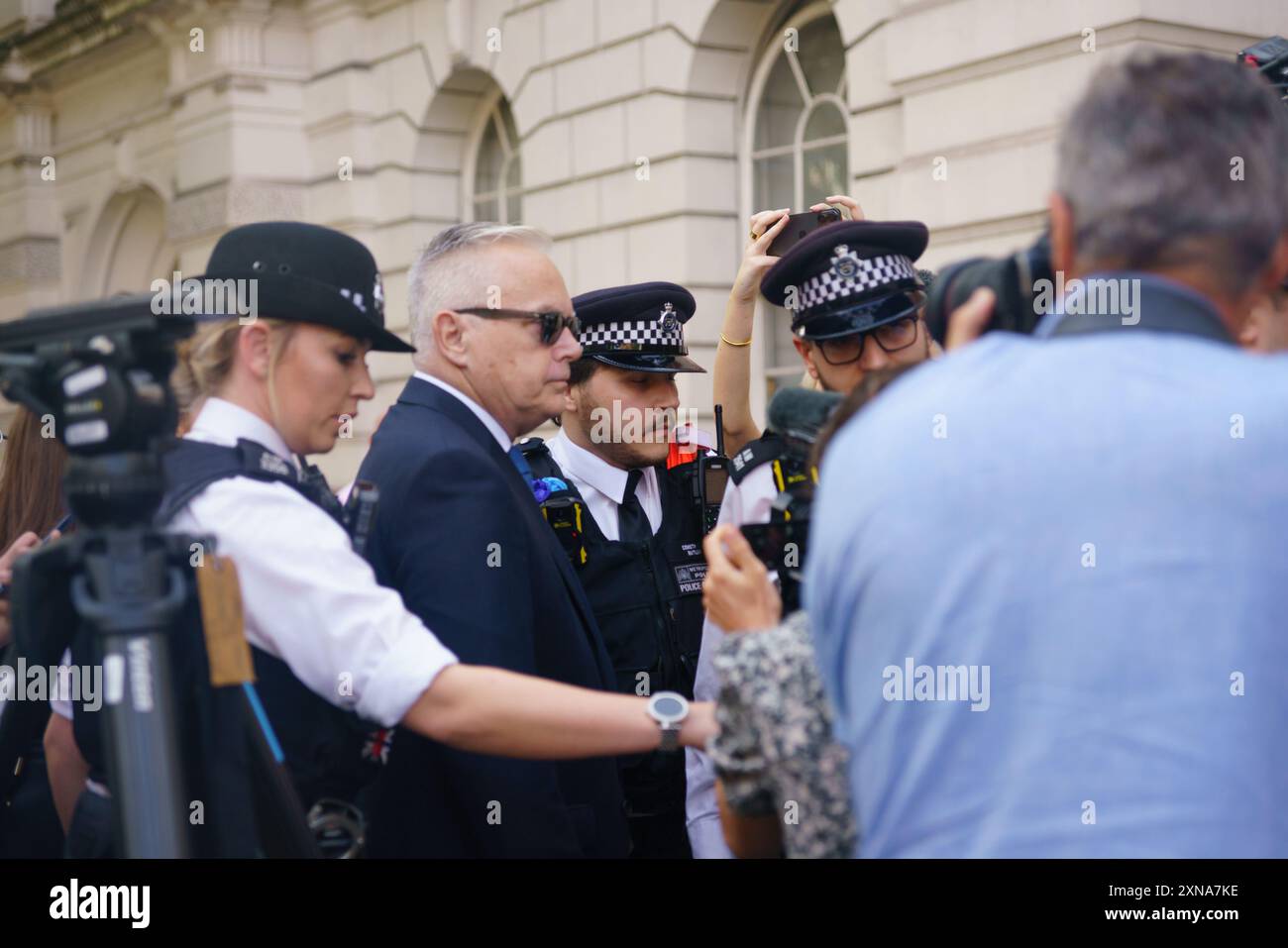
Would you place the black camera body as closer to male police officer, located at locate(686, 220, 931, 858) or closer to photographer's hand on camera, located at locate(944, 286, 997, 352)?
photographer's hand on camera, located at locate(944, 286, 997, 352)

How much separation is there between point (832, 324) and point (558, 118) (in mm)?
7936

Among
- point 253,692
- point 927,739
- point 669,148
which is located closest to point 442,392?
point 253,692

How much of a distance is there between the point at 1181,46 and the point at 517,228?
5.13 m

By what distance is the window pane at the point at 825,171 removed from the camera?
9.40 m

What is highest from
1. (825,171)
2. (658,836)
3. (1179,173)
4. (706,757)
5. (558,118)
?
(558,118)

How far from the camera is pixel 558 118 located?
10.6 m

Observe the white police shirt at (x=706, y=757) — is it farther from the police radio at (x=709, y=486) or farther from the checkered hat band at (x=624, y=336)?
the checkered hat band at (x=624, y=336)

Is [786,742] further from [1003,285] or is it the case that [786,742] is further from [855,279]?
[855,279]

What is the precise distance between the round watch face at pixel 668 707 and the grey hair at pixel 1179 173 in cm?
90

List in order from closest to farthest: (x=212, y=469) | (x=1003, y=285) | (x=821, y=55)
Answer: (x=1003, y=285), (x=212, y=469), (x=821, y=55)

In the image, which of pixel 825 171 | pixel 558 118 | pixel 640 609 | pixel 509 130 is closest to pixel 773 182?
pixel 825 171

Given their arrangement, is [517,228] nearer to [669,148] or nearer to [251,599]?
[251,599]

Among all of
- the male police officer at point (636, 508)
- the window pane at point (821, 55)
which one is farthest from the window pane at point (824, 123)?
the male police officer at point (636, 508)

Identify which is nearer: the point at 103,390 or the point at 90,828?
the point at 103,390
